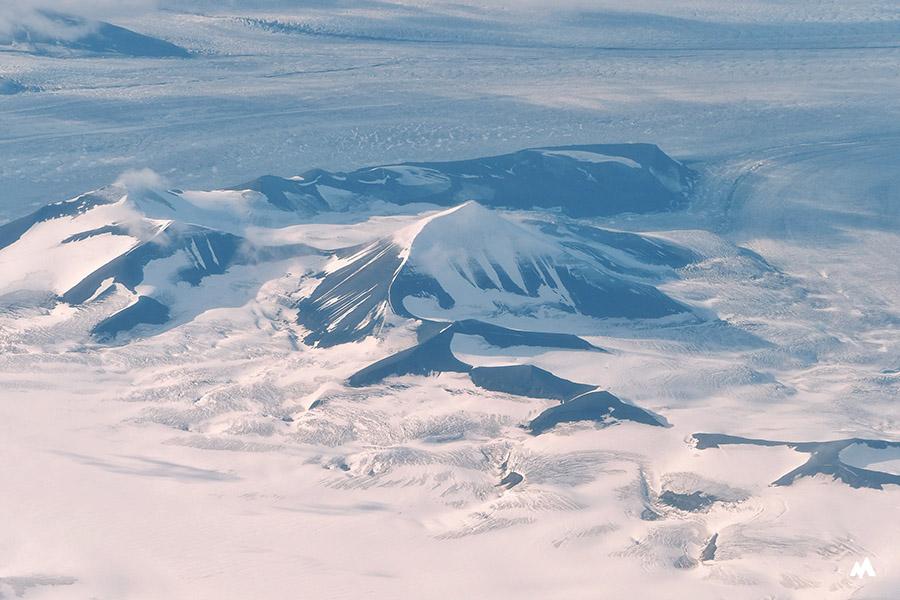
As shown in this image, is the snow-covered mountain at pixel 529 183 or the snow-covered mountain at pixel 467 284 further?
the snow-covered mountain at pixel 529 183

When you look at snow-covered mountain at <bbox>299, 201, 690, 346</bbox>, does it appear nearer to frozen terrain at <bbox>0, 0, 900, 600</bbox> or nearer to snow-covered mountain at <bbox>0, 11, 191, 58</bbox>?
frozen terrain at <bbox>0, 0, 900, 600</bbox>

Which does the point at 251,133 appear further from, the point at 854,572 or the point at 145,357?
the point at 854,572

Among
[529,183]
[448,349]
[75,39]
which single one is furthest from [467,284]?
[75,39]

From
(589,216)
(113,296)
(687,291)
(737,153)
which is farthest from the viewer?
(737,153)

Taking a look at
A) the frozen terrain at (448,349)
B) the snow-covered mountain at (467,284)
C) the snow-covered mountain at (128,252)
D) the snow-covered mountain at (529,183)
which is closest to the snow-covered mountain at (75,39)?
the frozen terrain at (448,349)

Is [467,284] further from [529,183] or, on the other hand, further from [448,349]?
[529,183]

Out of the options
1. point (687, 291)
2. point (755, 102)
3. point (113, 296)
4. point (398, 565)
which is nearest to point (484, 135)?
point (755, 102)

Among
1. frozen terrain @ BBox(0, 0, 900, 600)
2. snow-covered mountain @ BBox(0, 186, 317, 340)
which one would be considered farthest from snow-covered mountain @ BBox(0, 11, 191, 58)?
snow-covered mountain @ BBox(0, 186, 317, 340)

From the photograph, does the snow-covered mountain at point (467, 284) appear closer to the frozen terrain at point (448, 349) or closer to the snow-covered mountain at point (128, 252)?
the frozen terrain at point (448, 349)
